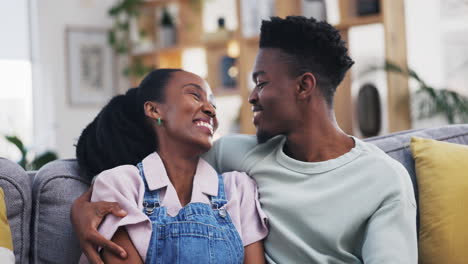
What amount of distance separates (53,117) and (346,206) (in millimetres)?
4378

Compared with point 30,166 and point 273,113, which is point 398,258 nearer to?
point 273,113

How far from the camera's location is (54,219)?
5.21 feet

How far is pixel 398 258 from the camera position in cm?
142

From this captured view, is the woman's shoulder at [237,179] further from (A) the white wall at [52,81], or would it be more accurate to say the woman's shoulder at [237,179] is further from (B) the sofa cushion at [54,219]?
(A) the white wall at [52,81]

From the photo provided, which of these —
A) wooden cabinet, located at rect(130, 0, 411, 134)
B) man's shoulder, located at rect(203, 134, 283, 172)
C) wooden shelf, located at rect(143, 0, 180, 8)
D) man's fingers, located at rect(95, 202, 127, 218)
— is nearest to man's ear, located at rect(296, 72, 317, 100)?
man's shoulder, located at rect(203, 134, 283, 172)

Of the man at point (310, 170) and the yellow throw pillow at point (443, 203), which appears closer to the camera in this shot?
the man at point (310, 170)

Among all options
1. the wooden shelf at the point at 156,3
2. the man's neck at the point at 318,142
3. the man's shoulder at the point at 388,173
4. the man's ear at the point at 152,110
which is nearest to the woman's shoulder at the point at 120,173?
the man's ear at the point at 152,110

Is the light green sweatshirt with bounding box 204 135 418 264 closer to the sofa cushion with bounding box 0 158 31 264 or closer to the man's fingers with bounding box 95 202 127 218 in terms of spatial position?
the man's fingers with bounding box 95 202 127 218

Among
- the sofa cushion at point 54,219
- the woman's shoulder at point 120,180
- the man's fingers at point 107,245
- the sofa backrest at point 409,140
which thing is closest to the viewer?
the man's fingers at point 107,245

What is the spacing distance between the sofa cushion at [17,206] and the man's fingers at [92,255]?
27 centimetres

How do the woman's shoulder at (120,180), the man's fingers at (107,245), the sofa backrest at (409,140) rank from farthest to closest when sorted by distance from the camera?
the sofa backrest at (409,140)
the woman's shoulder at (120,180)
the man's fingers at (107,245)

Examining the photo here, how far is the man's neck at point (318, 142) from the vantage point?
66.2 inches

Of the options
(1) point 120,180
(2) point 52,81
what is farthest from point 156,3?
(1) point 120,180

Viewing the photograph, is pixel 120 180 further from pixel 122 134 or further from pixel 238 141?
pixel 238 141
